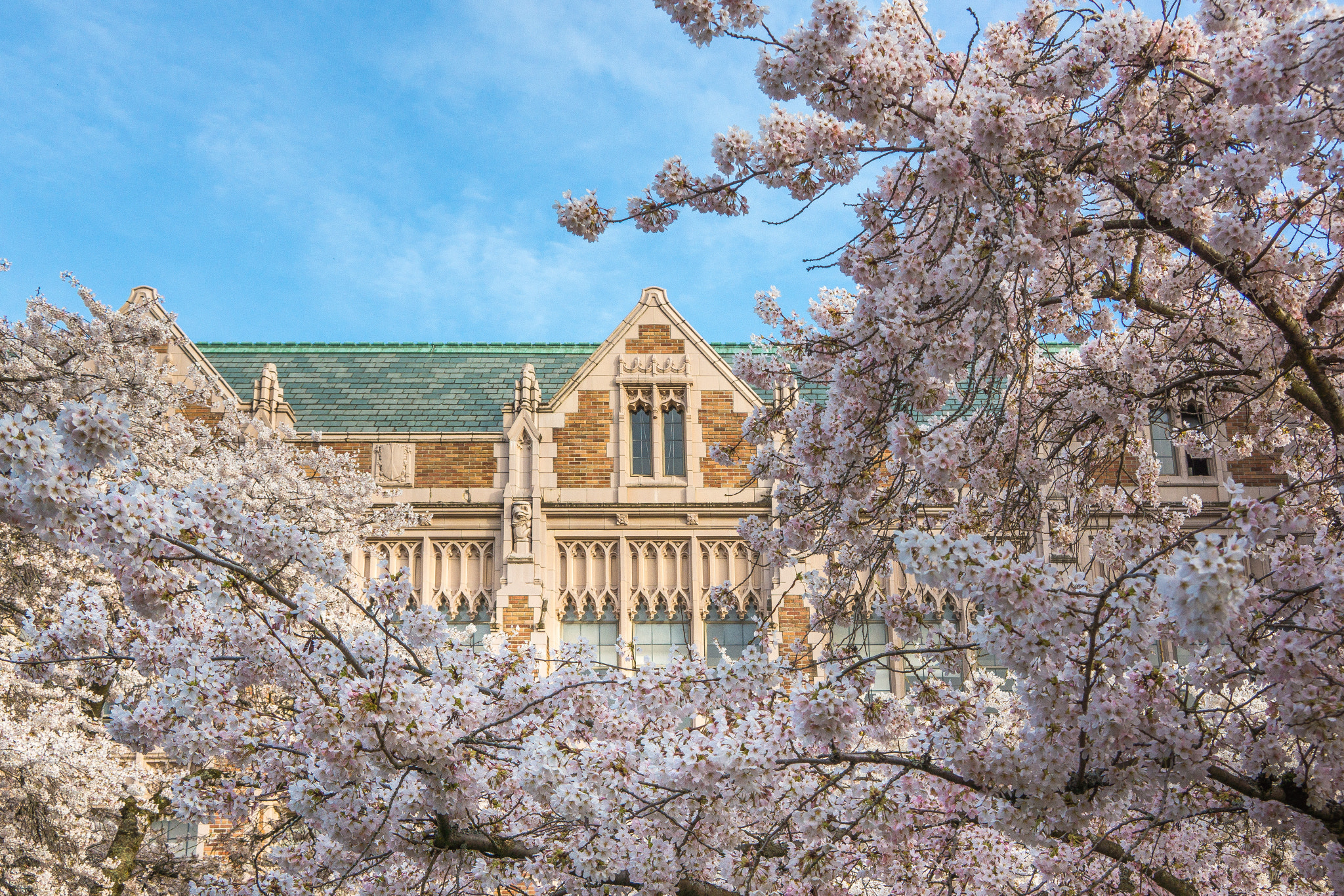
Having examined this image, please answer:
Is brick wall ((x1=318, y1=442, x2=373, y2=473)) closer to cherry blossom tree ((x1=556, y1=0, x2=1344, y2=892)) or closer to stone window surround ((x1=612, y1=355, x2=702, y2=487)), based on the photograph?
stone window surround ((x1=612, y1=355, x2=702, y2=487))

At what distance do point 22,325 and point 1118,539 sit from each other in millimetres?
12743

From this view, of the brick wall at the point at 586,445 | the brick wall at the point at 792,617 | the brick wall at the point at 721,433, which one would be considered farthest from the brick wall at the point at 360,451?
the brick wall at the point at 792,617

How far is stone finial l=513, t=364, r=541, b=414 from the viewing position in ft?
59.3

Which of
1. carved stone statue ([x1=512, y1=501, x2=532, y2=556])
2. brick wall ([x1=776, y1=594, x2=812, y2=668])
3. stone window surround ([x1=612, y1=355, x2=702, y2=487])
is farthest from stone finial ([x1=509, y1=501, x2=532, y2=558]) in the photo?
brick wall ([x1=776, y1=594, x2=812, y2=668])

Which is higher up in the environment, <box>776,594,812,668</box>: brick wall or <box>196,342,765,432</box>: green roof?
<box>196,342,765,432</box>: green roof

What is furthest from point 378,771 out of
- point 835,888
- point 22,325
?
point 22,325

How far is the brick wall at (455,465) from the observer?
58.4 feet

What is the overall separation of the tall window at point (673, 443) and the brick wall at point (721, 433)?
35 centimetres

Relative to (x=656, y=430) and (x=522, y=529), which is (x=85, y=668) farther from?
(x=656, y=430)

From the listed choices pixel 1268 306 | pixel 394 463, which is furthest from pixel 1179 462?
pixel 1268 306

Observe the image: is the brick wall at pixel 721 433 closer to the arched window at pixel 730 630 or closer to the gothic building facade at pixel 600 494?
the gothic building facade at pixel 600 494

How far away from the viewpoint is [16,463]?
4.67 metres

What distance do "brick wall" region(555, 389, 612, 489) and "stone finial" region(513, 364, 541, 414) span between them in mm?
546

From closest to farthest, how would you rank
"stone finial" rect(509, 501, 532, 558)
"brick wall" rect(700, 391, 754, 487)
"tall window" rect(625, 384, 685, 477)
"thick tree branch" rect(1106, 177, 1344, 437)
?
"thick tree branch" rect(1106, 177, 1344, 437) → "stone finial" rect(509, 501, 532, 558) → "brick wall" rect(700, 391, 754, 487) → "tall window" rect(625, 384, 685, 477)
